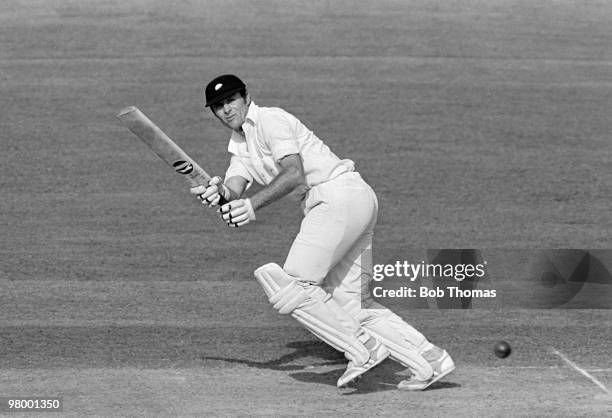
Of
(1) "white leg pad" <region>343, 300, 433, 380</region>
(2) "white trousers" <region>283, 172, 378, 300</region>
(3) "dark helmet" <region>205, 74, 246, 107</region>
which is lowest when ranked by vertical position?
(1) "white leg pad" <region>343, 300, 433, 380</region>

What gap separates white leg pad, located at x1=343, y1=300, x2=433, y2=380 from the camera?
7199 millimetres

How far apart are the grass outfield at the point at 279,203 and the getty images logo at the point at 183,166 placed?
1.30 meters

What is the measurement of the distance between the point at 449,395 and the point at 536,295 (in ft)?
11.2

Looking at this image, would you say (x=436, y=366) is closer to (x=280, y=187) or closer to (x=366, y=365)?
(x=366, y=365)

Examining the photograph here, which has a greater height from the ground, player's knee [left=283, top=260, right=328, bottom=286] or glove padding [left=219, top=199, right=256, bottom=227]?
glove padding [left=219, top=199, right=256, bottom=227]

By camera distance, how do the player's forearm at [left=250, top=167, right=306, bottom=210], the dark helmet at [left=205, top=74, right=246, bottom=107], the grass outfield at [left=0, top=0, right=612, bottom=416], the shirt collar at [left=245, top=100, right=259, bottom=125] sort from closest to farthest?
the player's forearm at [left=250, top=167, right=306, bottom=210]
the dark helmet at [left=205, top=74, right=246, bottom=107]
the shirt collar at [left=245, top=100, right=259, bottom=125]
the grass outfield at [left=0, top=0, right=612, bottom=416]

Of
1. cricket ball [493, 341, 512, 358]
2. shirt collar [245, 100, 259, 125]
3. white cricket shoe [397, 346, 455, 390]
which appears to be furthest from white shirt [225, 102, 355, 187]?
cricket ball [493, 341, 512, 358]

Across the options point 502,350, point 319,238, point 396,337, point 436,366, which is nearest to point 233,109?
point 319,238

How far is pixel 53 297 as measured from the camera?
10250 mm

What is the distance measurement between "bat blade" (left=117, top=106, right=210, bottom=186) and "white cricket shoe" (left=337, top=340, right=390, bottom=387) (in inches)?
56.5

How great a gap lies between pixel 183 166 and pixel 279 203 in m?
7.02

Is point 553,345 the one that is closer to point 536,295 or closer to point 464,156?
point 536,295

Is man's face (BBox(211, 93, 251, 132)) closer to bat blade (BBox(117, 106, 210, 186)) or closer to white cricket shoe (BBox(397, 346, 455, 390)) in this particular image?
bat blade (BBox(117, 106, 210, 186))

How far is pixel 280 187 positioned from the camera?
6.89 m
